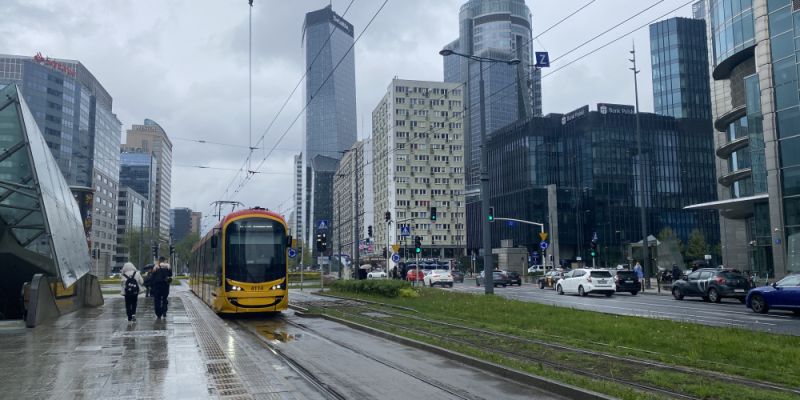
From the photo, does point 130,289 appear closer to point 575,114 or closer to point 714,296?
point 714,296

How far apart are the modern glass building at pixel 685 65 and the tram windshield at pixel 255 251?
114146 mm

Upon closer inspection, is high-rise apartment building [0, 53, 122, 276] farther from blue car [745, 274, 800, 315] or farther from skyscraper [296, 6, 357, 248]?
blue car [745, 274, 800, 315]

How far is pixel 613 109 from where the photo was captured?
3875 inches

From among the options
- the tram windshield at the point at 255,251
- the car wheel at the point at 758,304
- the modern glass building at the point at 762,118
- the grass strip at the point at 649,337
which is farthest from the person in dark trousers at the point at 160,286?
the modern glass building at the point at 762,118

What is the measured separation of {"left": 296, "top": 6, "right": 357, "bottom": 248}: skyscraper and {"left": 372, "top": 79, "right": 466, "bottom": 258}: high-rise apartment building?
702 inches

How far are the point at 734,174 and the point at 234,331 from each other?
149 ft

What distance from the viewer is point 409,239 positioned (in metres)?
122

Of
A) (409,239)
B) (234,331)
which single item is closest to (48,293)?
(234,331)

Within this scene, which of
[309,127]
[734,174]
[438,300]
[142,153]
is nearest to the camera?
[438,300]

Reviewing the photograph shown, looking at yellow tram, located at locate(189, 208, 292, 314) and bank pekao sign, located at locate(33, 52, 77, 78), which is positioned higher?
bank pekao sign, located at locate(33, 52, 77, 78)

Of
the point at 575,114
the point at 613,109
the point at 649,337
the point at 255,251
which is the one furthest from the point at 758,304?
the point at 575,114

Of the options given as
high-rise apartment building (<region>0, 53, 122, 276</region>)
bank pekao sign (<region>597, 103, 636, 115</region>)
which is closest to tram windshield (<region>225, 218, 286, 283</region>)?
bank pekao sign (<region>597, 103, 636, 115</region>)

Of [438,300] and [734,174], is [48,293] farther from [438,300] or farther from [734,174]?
[734,174]

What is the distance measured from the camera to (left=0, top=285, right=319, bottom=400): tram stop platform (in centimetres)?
770
